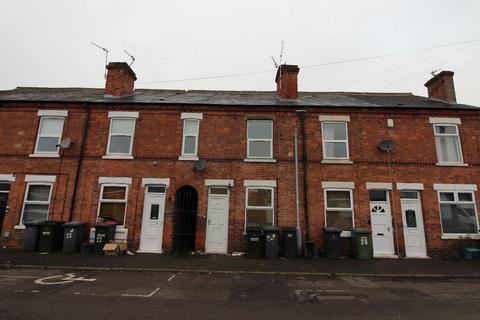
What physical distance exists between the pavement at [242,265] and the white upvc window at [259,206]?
1767 mm

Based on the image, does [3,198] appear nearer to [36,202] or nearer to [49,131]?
[36,202]

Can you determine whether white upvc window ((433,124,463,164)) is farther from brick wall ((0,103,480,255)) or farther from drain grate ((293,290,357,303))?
drain grate ((293,290,357,303))

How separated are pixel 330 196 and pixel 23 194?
13.0 meters

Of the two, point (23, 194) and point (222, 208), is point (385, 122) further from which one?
point (23, 194)

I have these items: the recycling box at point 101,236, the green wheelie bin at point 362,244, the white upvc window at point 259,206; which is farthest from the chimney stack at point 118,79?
the green wheelie bin at point 362,244

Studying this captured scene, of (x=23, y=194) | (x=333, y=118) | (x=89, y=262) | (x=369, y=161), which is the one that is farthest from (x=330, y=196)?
(x=23, y=194)

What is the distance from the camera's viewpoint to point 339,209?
38.9 ft

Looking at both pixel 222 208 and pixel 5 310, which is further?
pixel 222 208

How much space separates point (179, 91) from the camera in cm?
1778

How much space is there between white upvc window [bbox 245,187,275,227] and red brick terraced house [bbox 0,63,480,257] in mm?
42

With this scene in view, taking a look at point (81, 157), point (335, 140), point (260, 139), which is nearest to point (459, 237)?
point (335, 140)

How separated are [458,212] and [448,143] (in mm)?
3015

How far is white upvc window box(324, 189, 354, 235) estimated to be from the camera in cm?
1178

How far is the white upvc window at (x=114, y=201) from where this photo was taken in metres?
12.0
